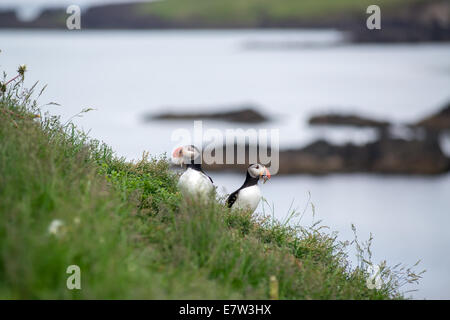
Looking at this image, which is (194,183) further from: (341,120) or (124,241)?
(341,120)

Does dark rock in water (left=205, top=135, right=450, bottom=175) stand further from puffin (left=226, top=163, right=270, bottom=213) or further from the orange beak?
puffin (left=226, top=163, right=270, bottom=213)

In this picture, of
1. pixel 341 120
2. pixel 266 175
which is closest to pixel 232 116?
pixel 341 120

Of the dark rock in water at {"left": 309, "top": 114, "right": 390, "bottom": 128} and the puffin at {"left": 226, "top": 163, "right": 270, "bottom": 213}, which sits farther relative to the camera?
the dark rock in water at {"left": 309, "top": 114, "right": 390, "bottom": 128}

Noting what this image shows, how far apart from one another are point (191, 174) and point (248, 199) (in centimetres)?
118

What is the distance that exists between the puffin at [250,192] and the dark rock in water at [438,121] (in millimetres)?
24910

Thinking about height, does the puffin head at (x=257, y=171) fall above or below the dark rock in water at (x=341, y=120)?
below

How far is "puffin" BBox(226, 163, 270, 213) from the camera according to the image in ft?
29.4

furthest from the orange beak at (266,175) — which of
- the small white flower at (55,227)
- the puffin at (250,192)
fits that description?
the small white flower at (55,227)

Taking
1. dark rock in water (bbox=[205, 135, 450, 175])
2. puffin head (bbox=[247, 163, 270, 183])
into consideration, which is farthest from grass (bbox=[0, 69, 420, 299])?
dark rock in water (bbox=[205, 135, 450, 175])

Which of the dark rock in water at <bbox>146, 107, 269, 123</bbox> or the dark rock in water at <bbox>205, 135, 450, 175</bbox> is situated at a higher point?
the dark rock in water at <bbox>146, 107, 269, 123</bbox>

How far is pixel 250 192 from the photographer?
8.99 m

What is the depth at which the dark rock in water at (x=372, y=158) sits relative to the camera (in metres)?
26.5

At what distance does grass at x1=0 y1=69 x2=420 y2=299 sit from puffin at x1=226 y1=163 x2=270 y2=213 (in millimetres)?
365

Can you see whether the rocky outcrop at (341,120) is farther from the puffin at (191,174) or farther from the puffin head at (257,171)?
the puffin at (191,174)
